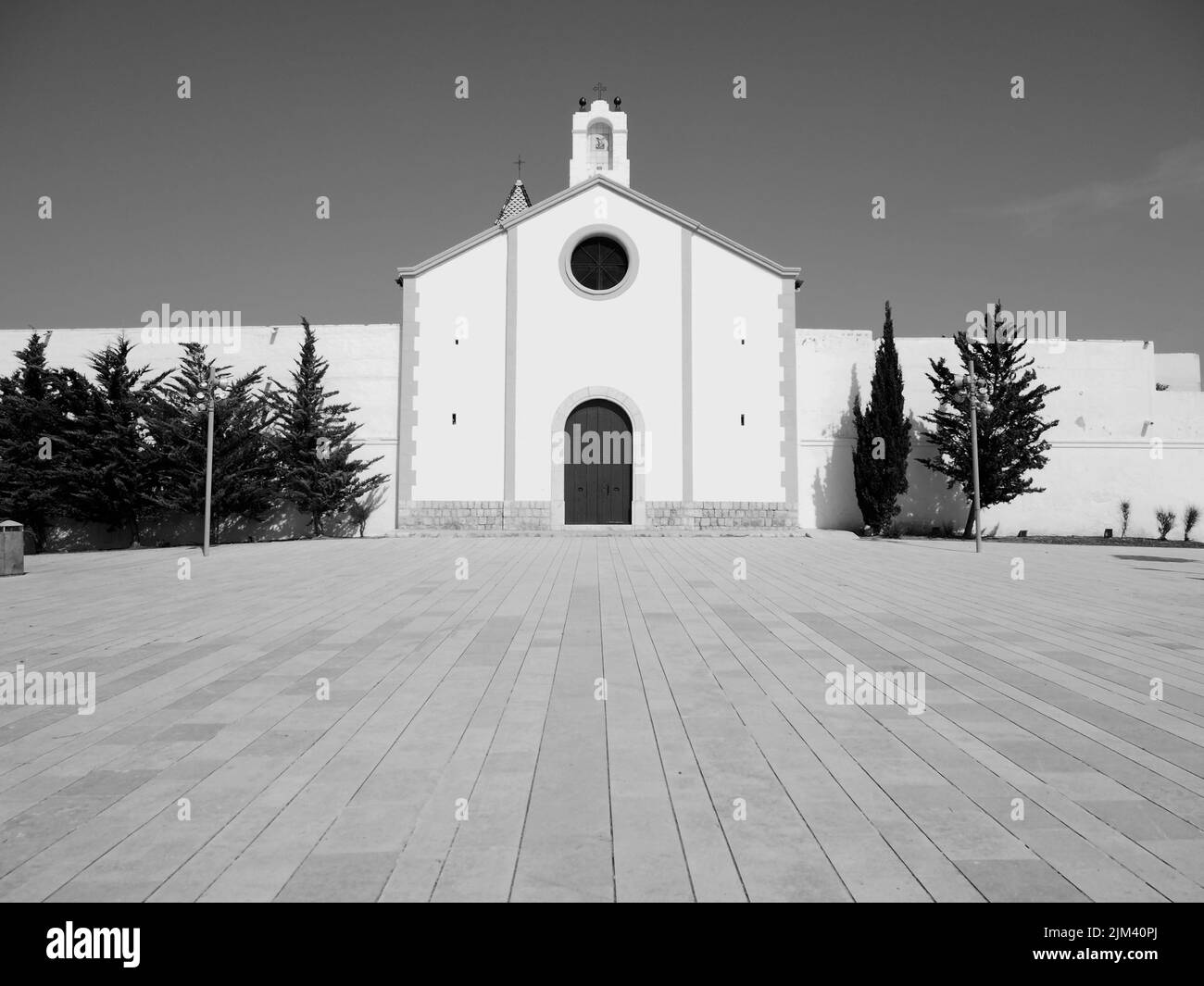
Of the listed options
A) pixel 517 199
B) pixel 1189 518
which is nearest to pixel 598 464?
pixel 1189 518

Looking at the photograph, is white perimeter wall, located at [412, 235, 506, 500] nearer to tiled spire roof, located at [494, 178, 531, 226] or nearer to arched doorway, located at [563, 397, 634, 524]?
arched doorway, located at [563, 397, 634, 524]

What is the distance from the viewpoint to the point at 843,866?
2654 mm

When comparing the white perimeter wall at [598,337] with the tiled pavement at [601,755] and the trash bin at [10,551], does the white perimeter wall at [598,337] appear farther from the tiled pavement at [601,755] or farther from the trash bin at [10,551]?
the tiled pavement at [601,755]

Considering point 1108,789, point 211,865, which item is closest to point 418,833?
point 211,865

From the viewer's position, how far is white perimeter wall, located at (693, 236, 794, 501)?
21750mm

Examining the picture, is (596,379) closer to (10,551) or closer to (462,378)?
(462,378)

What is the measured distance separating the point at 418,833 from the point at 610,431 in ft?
63.0

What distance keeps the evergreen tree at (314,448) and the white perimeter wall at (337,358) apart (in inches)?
20.0

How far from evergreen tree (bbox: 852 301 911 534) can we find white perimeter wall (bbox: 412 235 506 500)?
9898mm

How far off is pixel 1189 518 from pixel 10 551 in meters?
Result: 27.5

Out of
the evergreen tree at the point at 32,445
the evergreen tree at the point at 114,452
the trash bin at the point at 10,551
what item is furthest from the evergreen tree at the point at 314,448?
the trash bin at the point at 10,551

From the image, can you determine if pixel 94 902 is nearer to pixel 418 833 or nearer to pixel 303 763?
pixel 418 833

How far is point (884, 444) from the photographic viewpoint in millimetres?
20875

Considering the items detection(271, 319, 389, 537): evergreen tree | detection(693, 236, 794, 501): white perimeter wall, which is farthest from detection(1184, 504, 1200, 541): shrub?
detection(271, 319, 389, 537): evergreen tree
